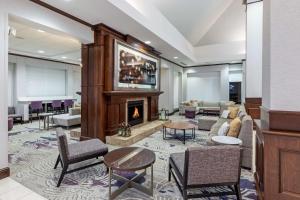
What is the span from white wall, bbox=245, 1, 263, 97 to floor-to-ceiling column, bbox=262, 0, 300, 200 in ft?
9.90

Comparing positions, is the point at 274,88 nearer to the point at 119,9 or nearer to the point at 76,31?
the point at 119,9

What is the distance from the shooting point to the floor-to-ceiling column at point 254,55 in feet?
13.6

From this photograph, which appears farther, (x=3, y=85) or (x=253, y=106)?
(x=253, y=106)

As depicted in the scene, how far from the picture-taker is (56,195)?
2.24m

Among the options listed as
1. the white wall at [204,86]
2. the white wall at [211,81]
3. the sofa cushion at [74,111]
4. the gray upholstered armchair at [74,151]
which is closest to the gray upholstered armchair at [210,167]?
the gray upholstered armchair at [74,151]

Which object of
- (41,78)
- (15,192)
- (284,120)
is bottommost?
(15,192)

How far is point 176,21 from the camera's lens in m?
6.08

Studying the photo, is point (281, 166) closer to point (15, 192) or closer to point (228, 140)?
point (228, 140)

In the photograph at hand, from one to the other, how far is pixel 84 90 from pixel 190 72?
8558 millimetres

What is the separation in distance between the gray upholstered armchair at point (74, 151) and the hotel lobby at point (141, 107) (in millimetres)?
16

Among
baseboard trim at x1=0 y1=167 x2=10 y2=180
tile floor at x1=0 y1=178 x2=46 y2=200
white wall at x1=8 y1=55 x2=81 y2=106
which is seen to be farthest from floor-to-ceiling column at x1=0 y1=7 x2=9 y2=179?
white wall at x1=8 y1=55 x2=81 y2=106

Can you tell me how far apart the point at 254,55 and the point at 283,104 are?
127 inches

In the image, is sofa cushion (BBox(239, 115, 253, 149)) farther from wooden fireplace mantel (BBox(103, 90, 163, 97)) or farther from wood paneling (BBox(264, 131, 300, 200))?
wooden fireplace mantel (BBox(103, 90, 163, 97))

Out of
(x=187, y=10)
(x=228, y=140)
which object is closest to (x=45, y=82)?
(x=187, y=10)
